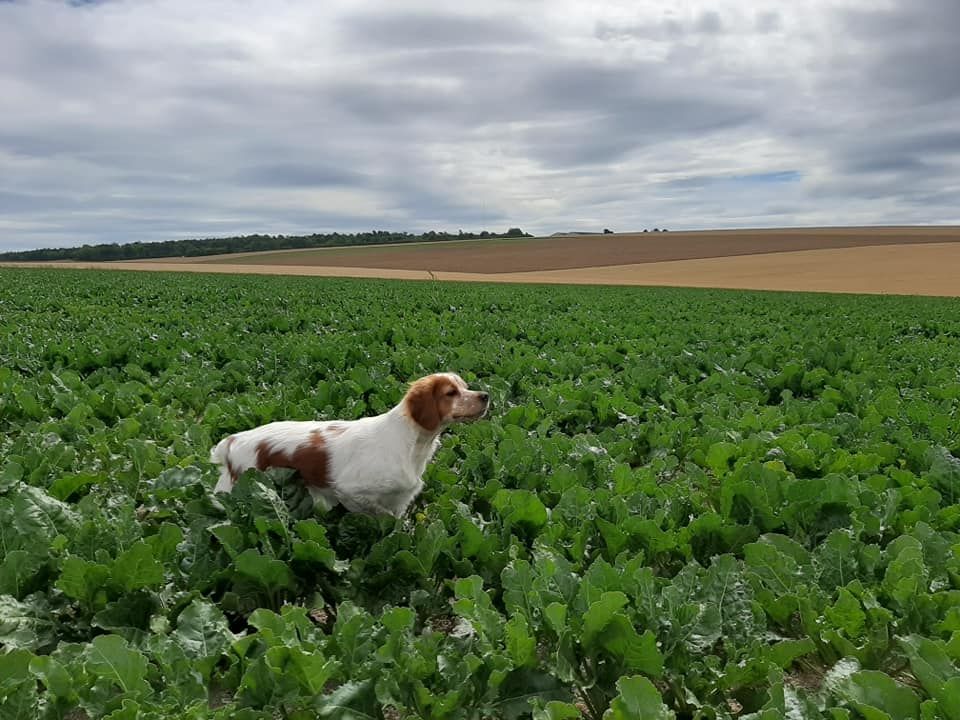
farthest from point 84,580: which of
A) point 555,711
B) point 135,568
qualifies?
point 555,711

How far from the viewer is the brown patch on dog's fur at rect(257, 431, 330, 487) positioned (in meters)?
4.14

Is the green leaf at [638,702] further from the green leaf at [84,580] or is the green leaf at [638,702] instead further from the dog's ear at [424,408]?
the green leaf at [84,580]

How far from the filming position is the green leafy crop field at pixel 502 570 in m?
2.57

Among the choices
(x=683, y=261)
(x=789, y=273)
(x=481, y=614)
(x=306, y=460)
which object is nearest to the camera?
(x=481, y=614)

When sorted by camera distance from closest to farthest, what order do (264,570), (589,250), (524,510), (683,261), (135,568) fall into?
(135,568), (264,570), (524,510), (683,261), (589,250)

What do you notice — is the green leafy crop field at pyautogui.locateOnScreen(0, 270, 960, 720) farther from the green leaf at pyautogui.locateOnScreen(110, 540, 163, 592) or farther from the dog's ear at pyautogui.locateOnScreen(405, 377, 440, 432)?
the dog's ear at pyautogui.locateOnScreen(405, 377, 440, 432)

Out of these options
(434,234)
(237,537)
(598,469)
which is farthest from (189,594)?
(434,234)

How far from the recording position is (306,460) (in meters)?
4.18

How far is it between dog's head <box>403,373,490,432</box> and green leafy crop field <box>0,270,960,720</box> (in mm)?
534

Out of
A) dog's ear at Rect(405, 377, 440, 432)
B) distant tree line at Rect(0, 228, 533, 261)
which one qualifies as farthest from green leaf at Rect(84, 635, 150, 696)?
distant tree line at Rect(0, 228, 533, 261)

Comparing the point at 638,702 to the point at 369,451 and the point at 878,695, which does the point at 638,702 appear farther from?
the point at 369,451

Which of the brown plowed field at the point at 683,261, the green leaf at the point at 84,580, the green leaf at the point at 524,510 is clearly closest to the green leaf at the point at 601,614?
the green leaf at the point at 524,510

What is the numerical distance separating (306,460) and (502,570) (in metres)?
1.39

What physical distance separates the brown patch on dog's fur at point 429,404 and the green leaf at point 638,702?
212cm
